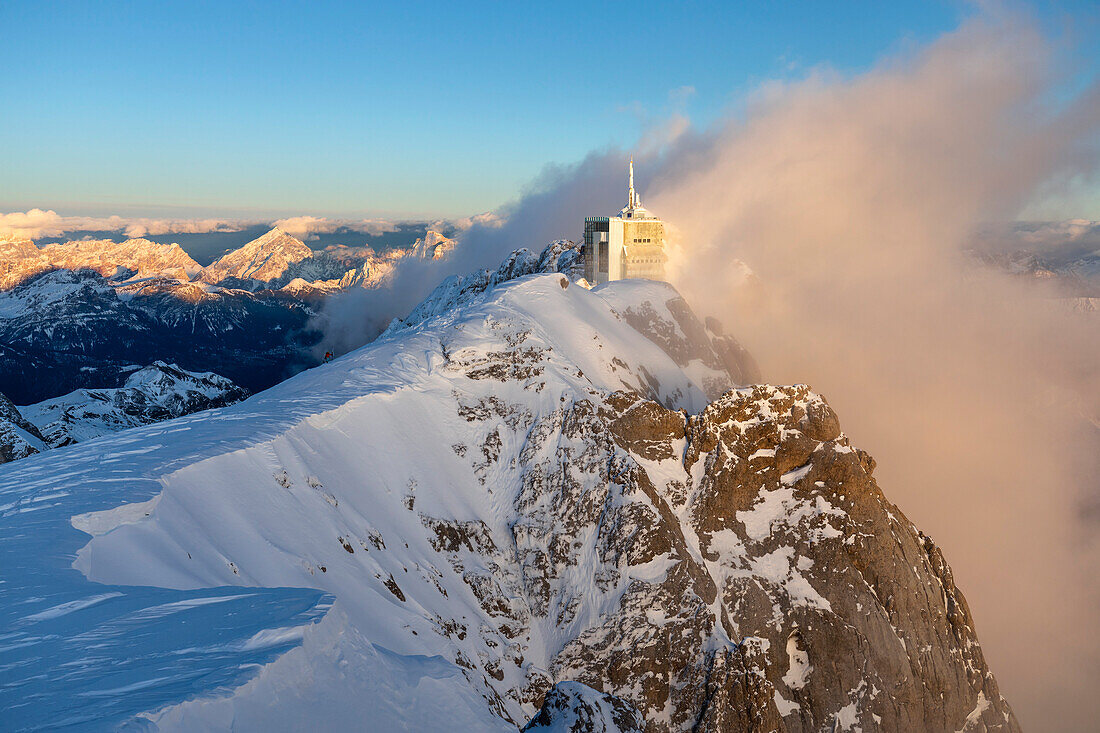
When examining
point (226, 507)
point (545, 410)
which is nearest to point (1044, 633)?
point (545, 410)

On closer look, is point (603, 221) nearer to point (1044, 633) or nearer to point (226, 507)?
point (226, 507)

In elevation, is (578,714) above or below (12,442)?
above

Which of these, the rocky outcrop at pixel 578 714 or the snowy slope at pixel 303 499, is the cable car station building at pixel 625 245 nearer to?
the snowy slope at pixel 303 499

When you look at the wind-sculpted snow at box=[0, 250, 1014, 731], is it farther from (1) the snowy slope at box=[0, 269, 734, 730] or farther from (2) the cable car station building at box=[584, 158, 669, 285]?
(2) the cable car station building at box=[584, 158, 669, 285]

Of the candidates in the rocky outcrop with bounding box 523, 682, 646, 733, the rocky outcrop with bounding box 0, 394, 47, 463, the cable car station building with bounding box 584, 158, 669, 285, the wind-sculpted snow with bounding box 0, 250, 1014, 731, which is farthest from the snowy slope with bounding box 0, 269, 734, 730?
the rocky outcrop with bounding box 0, 394, 47, 463

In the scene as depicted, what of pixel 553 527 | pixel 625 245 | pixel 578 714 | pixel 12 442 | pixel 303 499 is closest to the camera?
pixel 578 714

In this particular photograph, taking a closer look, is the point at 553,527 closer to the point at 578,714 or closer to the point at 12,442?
the point at 578,714

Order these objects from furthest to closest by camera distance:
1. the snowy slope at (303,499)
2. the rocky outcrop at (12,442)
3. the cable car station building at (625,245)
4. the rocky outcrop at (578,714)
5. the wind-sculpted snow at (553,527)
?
the cable car station building at (625,245)
the rocky outcrop at (12,442)
the wind-sculpted snow at (553,527)
the rocky outcrop at (578,714)
the snowy slope at (303,499)

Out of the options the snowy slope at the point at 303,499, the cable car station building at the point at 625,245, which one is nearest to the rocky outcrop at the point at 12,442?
the snowy slope at the point at 303,499

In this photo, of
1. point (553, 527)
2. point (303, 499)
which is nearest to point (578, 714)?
point (303, 499)
